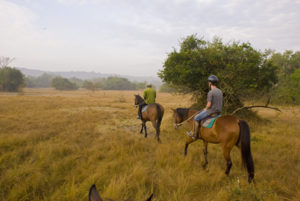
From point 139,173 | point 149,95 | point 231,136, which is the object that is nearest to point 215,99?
point 231,136

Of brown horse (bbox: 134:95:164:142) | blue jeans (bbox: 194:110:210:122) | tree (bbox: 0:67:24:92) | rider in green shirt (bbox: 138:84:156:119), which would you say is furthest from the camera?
tree (bbox: 0:67:24:92)

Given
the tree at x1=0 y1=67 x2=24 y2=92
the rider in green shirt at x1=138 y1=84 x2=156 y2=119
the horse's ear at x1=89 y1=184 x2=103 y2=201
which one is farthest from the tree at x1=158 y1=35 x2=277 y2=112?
the tree at x1=0 y1=67 x2=24 y2=92

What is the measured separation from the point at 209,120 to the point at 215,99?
696 mm

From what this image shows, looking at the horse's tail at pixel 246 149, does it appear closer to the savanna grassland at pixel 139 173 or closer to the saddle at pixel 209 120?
the savanna grassland at pixel 139 173

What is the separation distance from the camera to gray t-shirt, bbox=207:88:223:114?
4297 mm

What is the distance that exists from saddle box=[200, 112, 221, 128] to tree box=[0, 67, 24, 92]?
191 ft

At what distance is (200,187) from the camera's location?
358 centimetres

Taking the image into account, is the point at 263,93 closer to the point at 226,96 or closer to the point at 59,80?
the point at 226,96

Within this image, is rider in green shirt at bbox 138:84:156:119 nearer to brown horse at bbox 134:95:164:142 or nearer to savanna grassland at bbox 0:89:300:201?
brown horse at bbox 134:95:164:142

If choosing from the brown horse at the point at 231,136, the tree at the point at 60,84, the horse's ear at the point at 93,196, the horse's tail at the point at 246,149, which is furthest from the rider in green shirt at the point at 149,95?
the tree at the point at 60,84

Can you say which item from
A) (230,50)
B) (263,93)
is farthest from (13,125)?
(263,93)

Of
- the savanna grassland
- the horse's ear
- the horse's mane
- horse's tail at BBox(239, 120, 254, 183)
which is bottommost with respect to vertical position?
the savanna grassland

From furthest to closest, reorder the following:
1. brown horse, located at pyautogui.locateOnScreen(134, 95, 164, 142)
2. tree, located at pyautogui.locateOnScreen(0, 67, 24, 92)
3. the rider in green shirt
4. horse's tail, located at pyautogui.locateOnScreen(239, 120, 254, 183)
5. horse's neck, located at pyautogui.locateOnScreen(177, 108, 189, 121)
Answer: tree, located at pyautogui.locateOnScreen(0, 67, 24, 92) < the rider in green shirt < brown horse, located at pyautogui.locateOnScreen(134, 95, 164, 142) < horse's neck, located at pyautogui.locateOnScreen(177, 108, 189, 121) < horse's tail, located at pyautogui.locateOnScreen(239, 120, 254, 183)

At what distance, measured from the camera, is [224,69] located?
30.4ft
